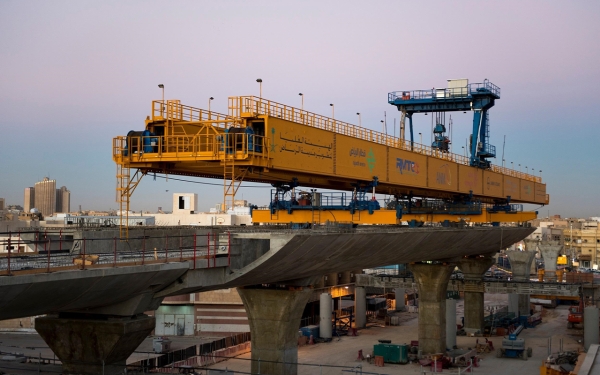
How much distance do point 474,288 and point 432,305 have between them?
28.1 ft

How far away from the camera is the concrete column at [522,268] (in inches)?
2958

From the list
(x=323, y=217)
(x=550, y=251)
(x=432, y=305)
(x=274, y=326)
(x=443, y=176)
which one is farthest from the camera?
(x=550, y=251)

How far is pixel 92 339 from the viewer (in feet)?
72.6

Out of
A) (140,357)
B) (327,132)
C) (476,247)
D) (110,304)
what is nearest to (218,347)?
(140,357)

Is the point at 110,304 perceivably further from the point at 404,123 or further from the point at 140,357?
the point at 404,123

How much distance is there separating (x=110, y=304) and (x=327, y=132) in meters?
12.9

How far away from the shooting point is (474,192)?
5103 cm

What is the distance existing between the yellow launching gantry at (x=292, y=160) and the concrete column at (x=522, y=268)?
30848 mm

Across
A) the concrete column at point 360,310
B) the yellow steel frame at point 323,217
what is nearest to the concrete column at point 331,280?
the concrete column at point 360,310

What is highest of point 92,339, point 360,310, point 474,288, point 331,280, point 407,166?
point 407,166

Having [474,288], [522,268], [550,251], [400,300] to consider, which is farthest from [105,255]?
[550,251]

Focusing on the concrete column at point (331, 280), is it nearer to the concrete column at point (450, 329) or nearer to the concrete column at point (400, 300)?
the concrete column at point (400, 300)

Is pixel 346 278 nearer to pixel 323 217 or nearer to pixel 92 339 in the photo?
pixel 323 217

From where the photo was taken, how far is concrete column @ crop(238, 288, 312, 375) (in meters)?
30.9
